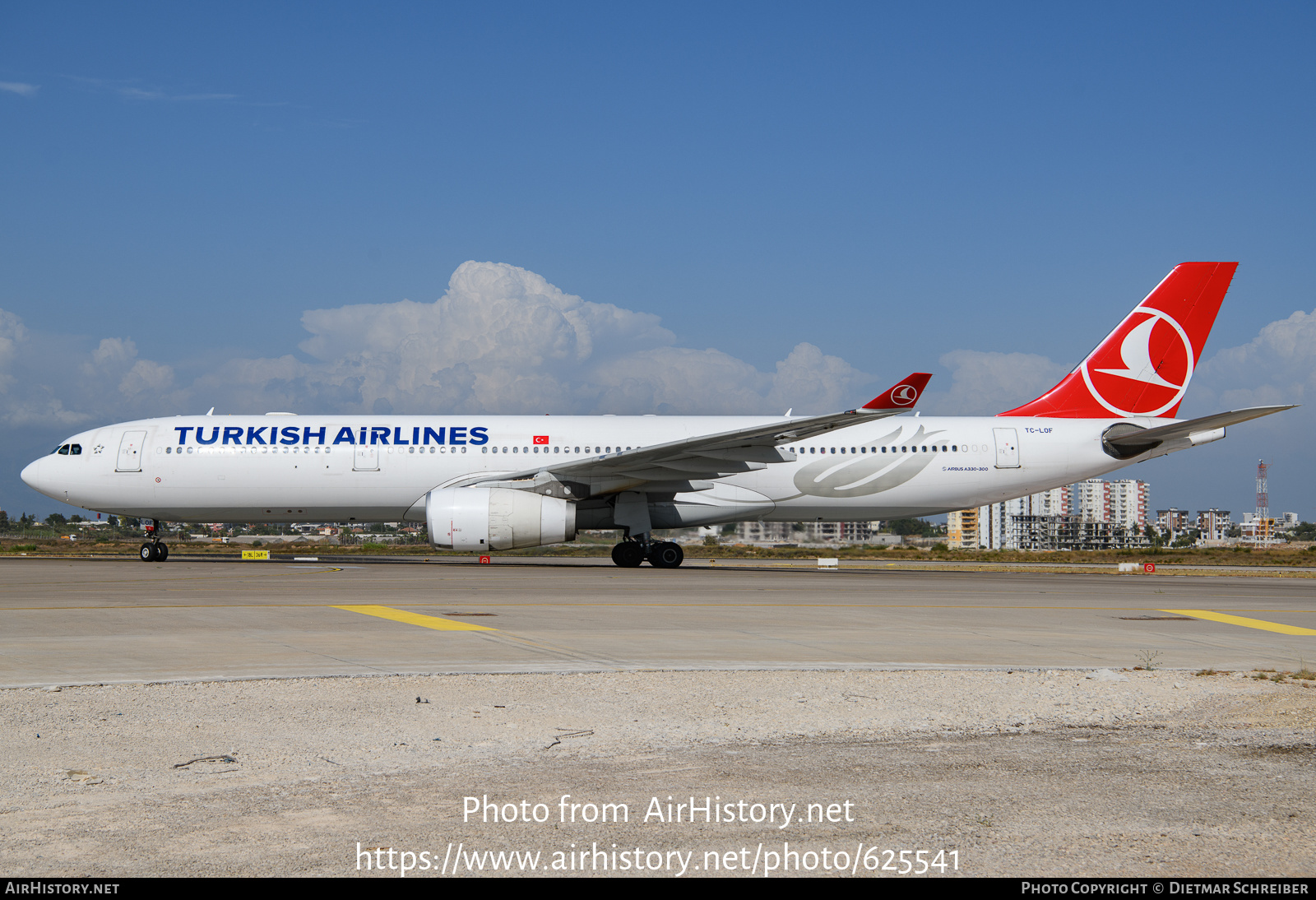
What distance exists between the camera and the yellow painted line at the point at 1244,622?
35.7 ft

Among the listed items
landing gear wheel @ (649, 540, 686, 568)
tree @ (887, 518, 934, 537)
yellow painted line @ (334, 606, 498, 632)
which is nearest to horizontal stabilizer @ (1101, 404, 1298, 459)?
landing gear wheel @ (649, 540, 686, 568)

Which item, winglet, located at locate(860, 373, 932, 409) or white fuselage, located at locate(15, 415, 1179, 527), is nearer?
winglet, located at locate(860, 373, 932, 409)

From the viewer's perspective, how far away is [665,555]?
2172cm

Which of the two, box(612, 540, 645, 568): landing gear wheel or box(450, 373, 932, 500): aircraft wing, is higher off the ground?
box(450, 373, 932, 500): aircraft wing

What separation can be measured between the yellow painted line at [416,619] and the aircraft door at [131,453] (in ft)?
44.4

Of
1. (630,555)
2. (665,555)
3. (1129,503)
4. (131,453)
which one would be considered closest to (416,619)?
(665,555)

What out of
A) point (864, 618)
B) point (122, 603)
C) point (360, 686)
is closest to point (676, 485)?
point (864, 618)

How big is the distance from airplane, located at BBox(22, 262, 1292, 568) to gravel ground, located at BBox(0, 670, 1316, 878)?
14341 mm

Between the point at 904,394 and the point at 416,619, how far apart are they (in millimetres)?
10988

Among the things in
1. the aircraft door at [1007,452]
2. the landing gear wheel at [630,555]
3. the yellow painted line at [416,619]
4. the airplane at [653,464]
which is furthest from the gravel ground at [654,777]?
the aircraft door at [1007,452]

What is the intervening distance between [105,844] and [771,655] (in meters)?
5.63

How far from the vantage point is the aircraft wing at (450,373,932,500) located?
1894 cm

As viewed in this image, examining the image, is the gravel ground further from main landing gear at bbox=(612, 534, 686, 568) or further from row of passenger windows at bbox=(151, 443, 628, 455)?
row of passenger windows at bbox=(151, 443, 628, 455)

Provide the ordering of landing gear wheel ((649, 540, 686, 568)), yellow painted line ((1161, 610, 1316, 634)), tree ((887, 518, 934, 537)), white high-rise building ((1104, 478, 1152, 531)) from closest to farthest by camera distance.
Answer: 1. yellow painted line ((1161, 610, 1316, 634))
2. landing gear wheel ((649, 540, 686, 568))
3. tree ((887, 518, 934, 537))
4. white high-rise building ((1104, 478, 1152, 531))
